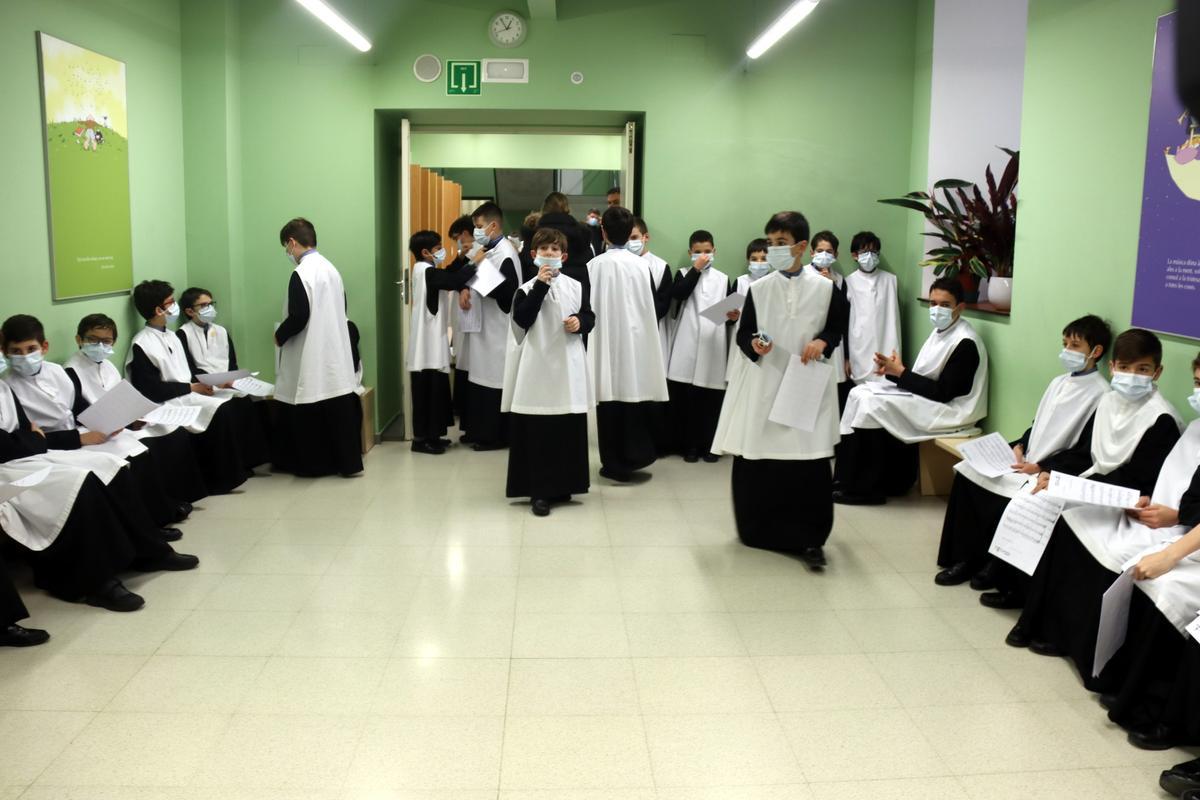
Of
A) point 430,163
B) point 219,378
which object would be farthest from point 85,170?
point 430,163

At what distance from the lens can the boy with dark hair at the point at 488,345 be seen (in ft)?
21.6

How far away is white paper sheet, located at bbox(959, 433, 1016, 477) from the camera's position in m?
4.04

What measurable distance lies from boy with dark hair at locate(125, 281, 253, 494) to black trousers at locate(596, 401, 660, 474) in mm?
2099

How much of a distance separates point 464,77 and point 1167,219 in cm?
455

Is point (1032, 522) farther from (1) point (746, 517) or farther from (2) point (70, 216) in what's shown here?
(2) point (70, 216)

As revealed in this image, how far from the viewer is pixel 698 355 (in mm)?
6500

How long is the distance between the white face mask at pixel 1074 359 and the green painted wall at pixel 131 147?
456 centimetres

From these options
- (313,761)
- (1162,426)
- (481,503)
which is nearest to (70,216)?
(481,503)

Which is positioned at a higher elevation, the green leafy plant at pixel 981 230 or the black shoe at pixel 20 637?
the green leafy plant at pixel 981 230

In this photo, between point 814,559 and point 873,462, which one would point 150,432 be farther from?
point 873,462

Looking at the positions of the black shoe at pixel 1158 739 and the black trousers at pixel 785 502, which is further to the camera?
the black trousers at pixel 785 502

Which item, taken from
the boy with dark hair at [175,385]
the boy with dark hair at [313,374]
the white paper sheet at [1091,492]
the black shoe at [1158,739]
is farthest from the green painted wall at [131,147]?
the black shoe at [1158,739]

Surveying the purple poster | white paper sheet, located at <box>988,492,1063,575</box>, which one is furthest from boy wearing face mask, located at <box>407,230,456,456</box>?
the purple poster

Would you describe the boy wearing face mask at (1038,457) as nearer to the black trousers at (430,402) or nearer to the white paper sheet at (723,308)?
the white paper sheet at (723,308)
